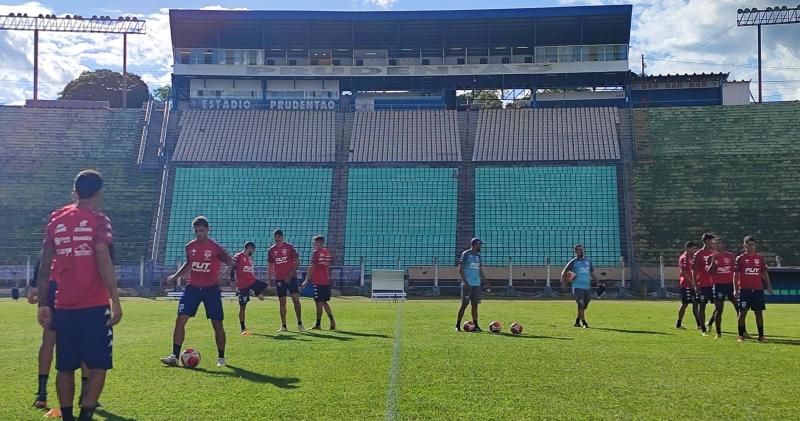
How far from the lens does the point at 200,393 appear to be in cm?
822

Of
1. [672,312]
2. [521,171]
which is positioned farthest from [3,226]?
[672,312]

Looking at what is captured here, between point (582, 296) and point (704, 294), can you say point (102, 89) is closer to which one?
point (582, 296)

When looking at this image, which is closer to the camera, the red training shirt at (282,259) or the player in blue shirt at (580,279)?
the red training shirt at (282,259)

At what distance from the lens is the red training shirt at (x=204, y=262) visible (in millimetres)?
10961

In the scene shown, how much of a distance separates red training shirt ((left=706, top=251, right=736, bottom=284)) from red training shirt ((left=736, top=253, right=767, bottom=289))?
91 cm

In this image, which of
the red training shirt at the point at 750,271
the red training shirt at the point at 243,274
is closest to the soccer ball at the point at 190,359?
the red training shirt at the point at 243,274

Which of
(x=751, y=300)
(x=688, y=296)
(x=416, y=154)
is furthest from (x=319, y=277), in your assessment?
(x=416, y=154)

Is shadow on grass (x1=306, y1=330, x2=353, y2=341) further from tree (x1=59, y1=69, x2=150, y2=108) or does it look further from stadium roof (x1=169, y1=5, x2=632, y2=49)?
tree (x1=59, y1=69, x2=150, y2=108)

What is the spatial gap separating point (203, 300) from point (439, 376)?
149 inches

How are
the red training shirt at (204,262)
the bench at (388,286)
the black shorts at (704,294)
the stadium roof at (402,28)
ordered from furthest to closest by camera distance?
the stadium roof at (402,28) < the bench at (388,286) < the black shorts at (704,294) < the red training shirt at (204,262)

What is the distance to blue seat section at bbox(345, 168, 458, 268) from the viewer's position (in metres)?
38.3

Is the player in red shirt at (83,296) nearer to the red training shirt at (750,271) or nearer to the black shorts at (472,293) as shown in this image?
the black shorts at (472,293)

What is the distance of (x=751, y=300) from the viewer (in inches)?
570

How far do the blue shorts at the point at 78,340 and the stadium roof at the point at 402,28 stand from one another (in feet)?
138
